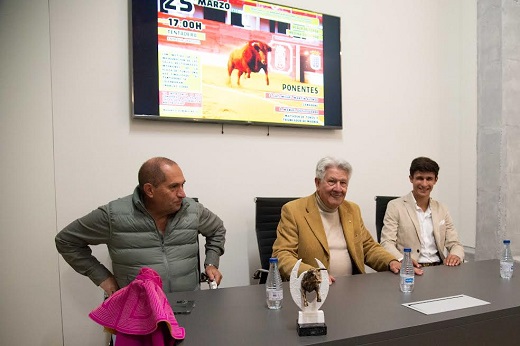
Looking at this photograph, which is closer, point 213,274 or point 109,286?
→ point 109,286

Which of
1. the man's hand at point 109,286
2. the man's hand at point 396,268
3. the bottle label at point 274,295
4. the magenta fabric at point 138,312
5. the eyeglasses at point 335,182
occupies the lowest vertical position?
the man's hand at point 109,286

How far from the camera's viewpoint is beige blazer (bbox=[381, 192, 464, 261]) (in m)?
2.59

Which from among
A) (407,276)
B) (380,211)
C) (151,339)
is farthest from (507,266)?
(151,339)

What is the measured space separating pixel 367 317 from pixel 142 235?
1107 millimetres

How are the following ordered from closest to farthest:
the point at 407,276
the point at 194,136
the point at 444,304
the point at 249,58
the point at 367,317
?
the point at 367,317 → the point at 444,304 → the point at 407,276 → the point at 194,136 → the point at 249,58

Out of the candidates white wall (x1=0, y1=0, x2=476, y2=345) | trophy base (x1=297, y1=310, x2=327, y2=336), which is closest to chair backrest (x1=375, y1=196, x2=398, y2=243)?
white wall (x1=0, y1=0, x2=476, y2=345)

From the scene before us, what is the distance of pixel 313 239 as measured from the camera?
6.96 feet

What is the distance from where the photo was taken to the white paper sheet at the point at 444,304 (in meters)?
1.38

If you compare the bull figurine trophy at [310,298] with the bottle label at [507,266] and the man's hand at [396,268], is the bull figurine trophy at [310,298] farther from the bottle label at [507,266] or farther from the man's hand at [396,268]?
the bottle label at [507,266]

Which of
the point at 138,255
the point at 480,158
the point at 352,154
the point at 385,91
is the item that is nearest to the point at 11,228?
the point at 138,255

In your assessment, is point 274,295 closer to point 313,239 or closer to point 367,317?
point 367,317

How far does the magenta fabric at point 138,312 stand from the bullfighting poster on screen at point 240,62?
5.27ft

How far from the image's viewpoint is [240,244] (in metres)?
2.86

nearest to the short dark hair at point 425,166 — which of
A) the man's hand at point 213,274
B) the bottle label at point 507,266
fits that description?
the bottle label at point 507,266
